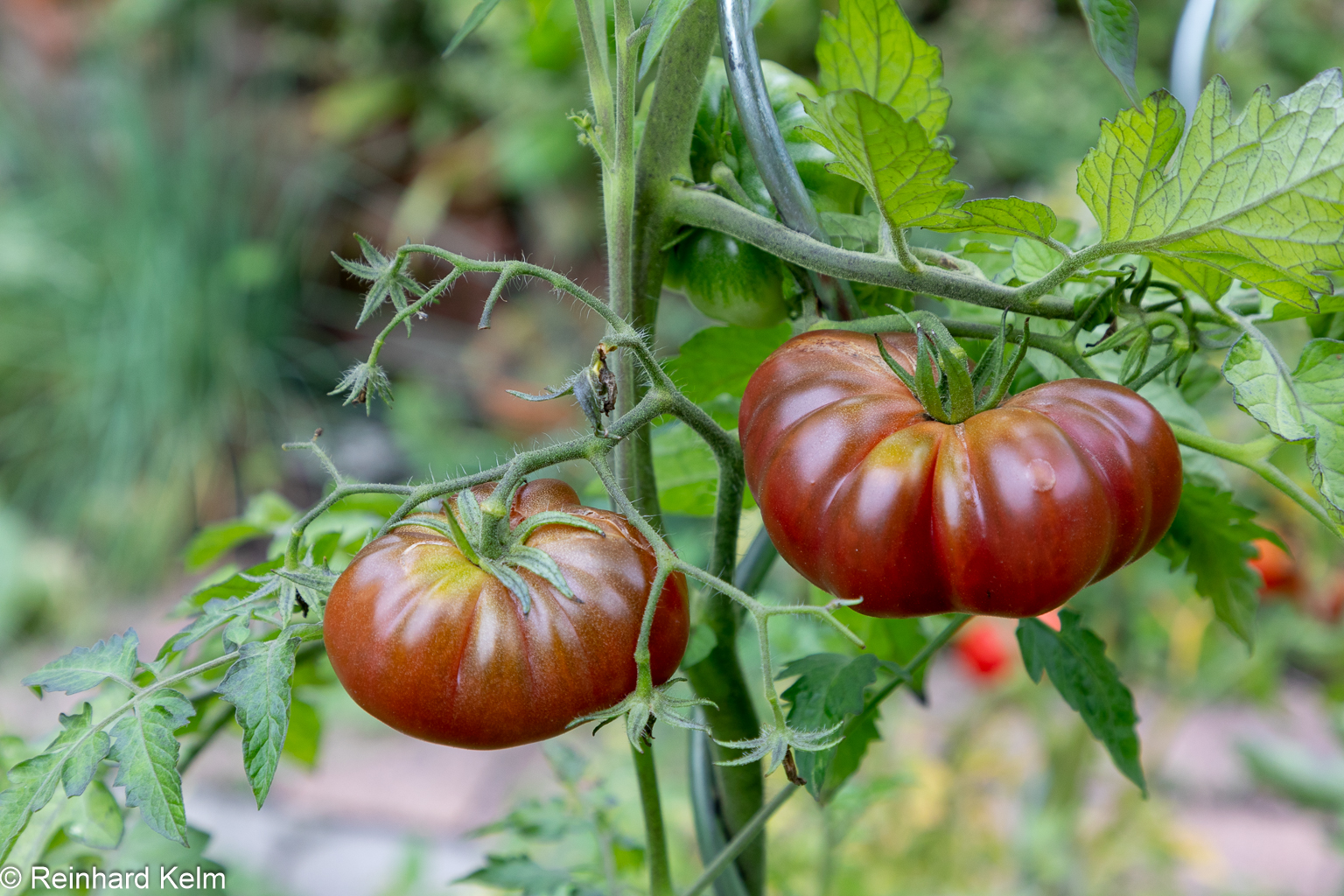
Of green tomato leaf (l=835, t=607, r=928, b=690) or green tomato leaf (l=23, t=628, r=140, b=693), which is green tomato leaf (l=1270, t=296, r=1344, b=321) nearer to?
green tomato leaf (l=835, t=607, r=928, b=690)

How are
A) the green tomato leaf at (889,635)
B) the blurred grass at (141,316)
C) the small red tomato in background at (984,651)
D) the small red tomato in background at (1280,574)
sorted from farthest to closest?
the blurred grass at (141,316)
the small red tomato in background at (984,651)
the small red tomato in background at (1280,574)
the green tomato leaf at (889,635)

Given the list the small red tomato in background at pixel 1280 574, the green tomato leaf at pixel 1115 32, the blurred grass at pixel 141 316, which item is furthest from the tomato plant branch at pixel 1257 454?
the blurred grass at pixel 141 316

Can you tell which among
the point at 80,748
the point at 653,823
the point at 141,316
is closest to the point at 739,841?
the point at 653,823

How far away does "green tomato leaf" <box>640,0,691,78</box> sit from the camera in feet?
1.09

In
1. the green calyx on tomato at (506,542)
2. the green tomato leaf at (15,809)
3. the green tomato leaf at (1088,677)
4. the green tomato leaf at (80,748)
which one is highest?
the green calyx on tomato at (506,542)

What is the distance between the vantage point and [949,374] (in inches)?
12.7

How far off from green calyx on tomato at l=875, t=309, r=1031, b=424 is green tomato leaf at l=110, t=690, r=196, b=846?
0.26m

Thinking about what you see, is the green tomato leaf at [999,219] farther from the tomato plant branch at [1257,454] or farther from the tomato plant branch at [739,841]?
the tomato plant branch at [739,841]

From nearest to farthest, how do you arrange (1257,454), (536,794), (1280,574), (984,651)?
(1257,454), (1280,574), (984,651), (536,794)

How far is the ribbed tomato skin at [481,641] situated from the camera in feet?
1.03

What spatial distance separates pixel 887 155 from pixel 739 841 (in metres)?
0.32

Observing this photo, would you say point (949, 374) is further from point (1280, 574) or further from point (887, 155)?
point (1280, 574)

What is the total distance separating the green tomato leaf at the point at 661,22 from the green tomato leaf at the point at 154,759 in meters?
0.27

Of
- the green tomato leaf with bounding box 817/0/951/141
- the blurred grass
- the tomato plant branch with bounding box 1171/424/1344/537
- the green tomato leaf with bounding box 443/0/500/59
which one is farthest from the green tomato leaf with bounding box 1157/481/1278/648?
the blurred grass
